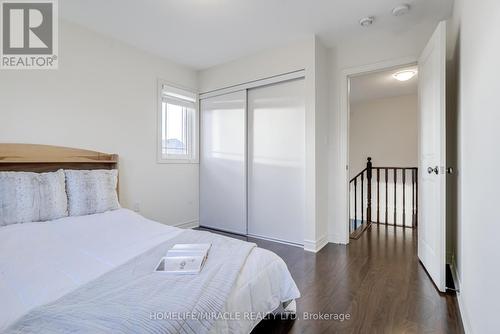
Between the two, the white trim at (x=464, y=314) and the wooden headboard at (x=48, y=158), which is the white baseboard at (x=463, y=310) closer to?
the white trim at (x=464, y=314)

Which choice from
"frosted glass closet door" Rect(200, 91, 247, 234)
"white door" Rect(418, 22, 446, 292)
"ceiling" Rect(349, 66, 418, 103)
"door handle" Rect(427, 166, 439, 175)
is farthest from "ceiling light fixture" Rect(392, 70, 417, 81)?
"frosted glass closet door" Rect(200, 91, 247, 234)

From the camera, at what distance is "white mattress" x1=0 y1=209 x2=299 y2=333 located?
986 millimetres

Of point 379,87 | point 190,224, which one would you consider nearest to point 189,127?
point 190,224

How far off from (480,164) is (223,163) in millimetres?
2836

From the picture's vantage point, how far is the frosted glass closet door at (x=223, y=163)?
11.3 feet

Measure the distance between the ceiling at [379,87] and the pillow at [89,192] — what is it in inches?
141

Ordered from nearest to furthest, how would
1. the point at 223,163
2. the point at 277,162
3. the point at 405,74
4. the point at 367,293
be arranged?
the point at 367,293 < the point at 277,162 < the point at 405,74 < the point at 223,163

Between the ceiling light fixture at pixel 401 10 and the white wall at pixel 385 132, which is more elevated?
the ceiling light fixture at pixel 401 10

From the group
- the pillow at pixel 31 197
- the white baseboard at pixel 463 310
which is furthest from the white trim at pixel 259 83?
the white baseboard at pixel 463 310

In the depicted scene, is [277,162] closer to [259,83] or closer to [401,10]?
[259,83]

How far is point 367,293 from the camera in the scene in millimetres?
1865

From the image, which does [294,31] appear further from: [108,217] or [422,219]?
[108,217]

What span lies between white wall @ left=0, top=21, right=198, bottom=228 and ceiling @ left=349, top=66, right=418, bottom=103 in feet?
8.98

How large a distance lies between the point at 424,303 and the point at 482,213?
35.1 inches
